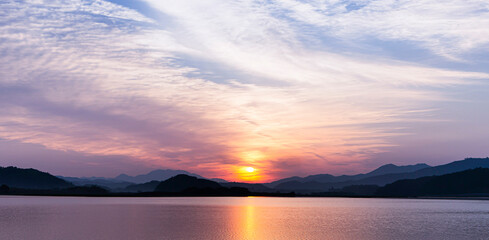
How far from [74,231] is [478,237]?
195ft

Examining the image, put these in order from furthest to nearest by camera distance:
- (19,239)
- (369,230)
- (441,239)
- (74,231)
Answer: (369,230), (74,231), (441,239), (19,239)

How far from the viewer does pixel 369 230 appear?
75.6 m

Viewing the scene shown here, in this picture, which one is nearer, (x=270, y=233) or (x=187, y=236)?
(x=187, y=236)

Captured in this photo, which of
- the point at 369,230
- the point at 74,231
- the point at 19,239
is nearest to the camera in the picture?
the point at 19,239

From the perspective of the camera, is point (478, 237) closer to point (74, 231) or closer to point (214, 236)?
point (214, 236)

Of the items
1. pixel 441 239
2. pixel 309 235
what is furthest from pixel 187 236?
pixel 441 239

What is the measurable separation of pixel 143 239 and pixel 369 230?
37.8m

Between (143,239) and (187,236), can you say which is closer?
(143,239)

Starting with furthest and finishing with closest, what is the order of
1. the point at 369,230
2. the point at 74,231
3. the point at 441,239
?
the point at 369,230, the point at 74,231, the point at 441,239

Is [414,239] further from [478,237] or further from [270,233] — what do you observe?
[270,233]

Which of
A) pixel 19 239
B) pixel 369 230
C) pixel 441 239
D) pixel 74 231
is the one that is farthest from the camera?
pixel 369 230

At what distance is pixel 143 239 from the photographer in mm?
59938

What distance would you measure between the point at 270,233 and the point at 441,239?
2432cm

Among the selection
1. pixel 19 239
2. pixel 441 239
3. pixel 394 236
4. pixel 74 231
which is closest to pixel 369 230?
pixel 394 236
